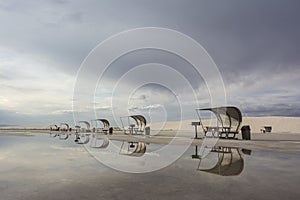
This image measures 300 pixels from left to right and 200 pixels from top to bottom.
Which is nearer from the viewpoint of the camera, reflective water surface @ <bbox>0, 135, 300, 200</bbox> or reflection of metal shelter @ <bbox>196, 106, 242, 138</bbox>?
reflective water surface @ <bbox>0, 135, 300, 200</bbox>

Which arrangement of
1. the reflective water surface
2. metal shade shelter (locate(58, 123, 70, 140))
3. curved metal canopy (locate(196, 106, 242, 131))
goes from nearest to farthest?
the reflective water surface
curved metal canopy (locate(196, 106, 242, 131))
metal shade shelter (locate(58, 123, 70, 140))

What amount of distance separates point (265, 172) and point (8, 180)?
6569 millimetres

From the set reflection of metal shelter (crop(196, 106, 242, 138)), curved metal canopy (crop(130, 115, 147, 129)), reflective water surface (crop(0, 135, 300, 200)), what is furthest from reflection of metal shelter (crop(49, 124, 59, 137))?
reflective water surface (crop(0, 135, 300, 200))

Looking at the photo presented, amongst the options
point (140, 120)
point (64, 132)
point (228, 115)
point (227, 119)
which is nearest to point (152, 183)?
point (228, 115)

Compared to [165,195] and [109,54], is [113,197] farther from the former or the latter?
[109,54]

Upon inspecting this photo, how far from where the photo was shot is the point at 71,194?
453 cm

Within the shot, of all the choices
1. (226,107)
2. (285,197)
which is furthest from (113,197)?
(226,107)

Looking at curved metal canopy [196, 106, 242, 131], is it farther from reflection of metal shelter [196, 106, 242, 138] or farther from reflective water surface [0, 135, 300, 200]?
reflective water surface [0, 135, 300, 200]

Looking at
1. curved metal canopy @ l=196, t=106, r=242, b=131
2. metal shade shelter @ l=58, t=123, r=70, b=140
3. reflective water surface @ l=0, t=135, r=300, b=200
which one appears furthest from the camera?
metal shade shelter @ l=58, t=123, r=70, b=140

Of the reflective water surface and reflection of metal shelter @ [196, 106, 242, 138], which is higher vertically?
reflection of metal shelter @ [196, 106, 242, 138]

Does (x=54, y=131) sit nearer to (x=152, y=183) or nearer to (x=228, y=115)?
(x=228, y=115)

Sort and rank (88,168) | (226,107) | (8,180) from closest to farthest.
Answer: (8,180)
(88,168)
(226,107)

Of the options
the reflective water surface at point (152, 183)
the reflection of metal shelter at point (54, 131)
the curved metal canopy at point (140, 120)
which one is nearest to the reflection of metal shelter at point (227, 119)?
the curved metal canopy at point (140, 120)

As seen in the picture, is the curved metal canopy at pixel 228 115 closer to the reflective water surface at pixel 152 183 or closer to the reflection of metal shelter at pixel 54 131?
the reflective water surface at pixel 152 183
